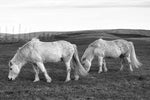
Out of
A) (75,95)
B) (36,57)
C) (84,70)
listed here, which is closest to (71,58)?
(84,70)

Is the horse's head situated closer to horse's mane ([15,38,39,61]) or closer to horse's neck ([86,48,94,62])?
horse's mane ([15,38,39,61])

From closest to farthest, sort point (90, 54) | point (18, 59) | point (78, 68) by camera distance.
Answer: point (18, 59) → point (78, 68) → point (90, 54)

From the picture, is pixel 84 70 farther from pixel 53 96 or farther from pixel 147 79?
pixel 53 96

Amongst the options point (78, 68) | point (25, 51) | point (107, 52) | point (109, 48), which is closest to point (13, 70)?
point (25, 51)

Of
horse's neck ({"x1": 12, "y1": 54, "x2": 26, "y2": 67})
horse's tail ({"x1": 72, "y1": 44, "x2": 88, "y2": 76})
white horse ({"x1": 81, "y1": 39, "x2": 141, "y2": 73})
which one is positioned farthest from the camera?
white horse ({"x1": 81, "y1": 39, "x2": 141, "y2": 73})

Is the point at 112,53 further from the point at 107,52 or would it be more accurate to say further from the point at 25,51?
the point at 25,51

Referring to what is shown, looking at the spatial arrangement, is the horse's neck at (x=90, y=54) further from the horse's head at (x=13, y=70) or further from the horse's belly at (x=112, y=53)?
the horse's head at (x=13, y=70)

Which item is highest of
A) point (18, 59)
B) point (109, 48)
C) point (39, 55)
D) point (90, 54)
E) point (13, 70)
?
point (109, 48)

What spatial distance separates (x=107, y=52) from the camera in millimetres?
20094

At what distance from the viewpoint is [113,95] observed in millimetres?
11758

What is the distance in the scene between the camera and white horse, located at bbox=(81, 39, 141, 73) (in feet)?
60.5

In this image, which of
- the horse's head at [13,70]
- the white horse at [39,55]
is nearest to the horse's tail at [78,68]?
the white horse at [39,55]

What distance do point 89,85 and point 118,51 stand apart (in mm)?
7061

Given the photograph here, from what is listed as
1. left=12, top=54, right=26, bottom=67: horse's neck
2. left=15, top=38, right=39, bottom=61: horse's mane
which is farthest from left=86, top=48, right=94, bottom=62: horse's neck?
left=12, top=54, right=26, bottom=67: horse's neck
